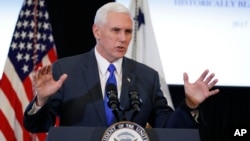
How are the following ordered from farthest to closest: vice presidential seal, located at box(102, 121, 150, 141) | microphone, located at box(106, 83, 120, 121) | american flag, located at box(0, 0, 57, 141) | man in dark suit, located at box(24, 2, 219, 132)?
american flag, located at box(0, 0, 57, 141)
man in dark suit, located at box(24, 2, 219, 132)
microphone, located at box(106, 83, 120, 121)
vice presidential seal, located at box(102, 121, 150, 141)

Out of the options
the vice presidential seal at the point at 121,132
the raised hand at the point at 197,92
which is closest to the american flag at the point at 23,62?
the raised hand at the point at 197,92

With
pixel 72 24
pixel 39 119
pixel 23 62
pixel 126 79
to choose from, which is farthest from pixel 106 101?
pixel 72 24

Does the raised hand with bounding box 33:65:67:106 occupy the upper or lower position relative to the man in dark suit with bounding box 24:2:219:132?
upper

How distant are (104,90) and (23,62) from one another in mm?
1911

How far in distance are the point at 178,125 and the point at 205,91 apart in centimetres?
23

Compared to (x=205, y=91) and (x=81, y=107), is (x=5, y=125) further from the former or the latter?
(x=205, y=91)

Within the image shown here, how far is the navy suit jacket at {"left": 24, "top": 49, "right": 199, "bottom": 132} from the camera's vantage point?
2401mm

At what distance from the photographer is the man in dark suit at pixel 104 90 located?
2355mm

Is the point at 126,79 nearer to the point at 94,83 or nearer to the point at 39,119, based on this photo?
the point at 94,83

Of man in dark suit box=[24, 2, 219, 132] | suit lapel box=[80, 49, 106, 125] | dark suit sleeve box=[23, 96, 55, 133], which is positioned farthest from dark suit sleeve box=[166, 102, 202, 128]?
dark suit sleeve box=[23, 96, 55, 133]

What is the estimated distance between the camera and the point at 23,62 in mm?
4312

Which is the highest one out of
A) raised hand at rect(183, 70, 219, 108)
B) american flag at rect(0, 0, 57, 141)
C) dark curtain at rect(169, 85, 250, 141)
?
raised hand at rect(183, 70, 219, 108)

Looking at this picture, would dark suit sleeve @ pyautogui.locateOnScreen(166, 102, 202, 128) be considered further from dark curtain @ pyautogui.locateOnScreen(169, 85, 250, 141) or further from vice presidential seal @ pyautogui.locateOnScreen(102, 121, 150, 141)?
dark curtain @ pyautogui.locateOnScreen(169, 85, 250, 141)

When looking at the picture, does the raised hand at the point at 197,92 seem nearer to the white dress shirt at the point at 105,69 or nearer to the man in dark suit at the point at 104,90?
the man in dark suit at the point at 104,90
